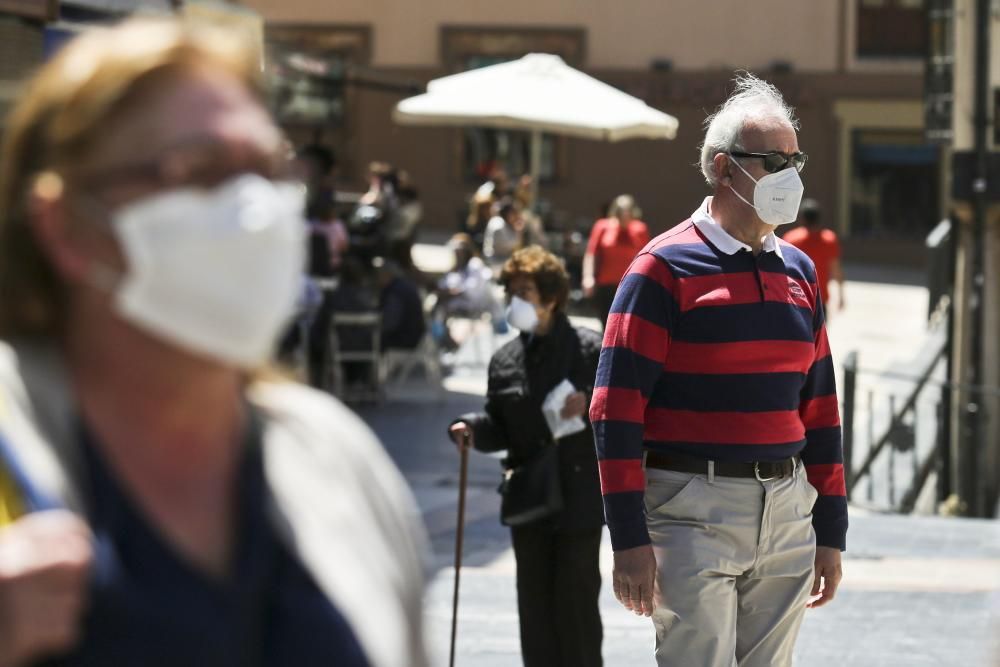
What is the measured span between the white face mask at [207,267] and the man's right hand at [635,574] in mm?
2722

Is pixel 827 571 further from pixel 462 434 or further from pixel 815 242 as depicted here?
pixel 815 242

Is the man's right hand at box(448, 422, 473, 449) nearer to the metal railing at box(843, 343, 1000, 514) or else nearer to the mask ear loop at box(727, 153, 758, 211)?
the mask ear loop at box(727, 153, 758, 211)

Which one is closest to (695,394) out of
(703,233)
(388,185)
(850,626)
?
(703,233)

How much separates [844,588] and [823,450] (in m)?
4.14

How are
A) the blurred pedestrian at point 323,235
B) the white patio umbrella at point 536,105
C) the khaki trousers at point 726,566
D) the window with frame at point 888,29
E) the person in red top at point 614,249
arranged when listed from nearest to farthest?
the khaki trousers at point 726,566 < the white patio umbrella at point 536,105 < the blurred pedestrian at point 323,235 < the person in red top at point 614,249 < the window with frame at point 888,29

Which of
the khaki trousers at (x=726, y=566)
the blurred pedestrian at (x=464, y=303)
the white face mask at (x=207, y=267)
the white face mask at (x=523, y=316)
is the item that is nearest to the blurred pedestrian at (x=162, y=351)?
the white face mask at (x=207, y=267)

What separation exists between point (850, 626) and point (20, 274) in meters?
6.56

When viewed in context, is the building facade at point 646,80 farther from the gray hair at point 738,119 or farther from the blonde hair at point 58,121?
the blonde hair at point 58,121

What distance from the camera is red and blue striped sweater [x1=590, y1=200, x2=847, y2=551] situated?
14.3 feet

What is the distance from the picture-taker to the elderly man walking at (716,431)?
4371 millimetres

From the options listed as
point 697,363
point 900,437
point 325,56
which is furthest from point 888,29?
point 697,363

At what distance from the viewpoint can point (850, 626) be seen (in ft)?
25.5

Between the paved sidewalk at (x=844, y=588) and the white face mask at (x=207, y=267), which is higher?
the white face mask at (x=207, y=267)

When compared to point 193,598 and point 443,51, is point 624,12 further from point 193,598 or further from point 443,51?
point 193,598
